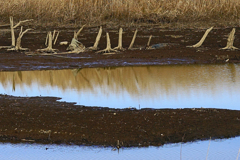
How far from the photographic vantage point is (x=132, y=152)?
7312mm

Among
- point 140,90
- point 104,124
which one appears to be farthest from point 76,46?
point 104,124

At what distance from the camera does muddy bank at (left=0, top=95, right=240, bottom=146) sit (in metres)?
7.76

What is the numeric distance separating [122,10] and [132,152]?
19.9 meters

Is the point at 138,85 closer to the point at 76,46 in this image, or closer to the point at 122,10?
the point at 76,46

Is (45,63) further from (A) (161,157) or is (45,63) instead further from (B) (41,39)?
(A) (161,157)

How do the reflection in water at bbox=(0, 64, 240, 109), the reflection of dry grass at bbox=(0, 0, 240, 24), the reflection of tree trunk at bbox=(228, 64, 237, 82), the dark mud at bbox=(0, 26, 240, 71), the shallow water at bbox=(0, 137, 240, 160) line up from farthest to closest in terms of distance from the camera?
the reflection of dry grass at bbox=(0, 0, 240, 24)
the dark mud at bbox=(0, 26, 240, 71)
the reflection of tree trunk at bbox=(228, 64, 237, 82)
the reflection in water at bbox=(0, 64, 240, 109)
the shallow water at bbox=(0, 137, 240, 160)

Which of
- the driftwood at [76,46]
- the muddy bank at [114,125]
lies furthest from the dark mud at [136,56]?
the muddy bank at [114,125]

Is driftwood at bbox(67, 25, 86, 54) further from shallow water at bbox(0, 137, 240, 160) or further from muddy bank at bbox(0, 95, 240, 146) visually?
shallow water at bbox(0, 137, 240, 160)

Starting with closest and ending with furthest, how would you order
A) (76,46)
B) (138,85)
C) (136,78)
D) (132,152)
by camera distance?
(132,152), (138,85), (136,78), (76,46)

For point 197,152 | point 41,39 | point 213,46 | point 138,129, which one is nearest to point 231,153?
point 197,152

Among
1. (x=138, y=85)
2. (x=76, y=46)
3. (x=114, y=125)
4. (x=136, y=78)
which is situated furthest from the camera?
(x=76, y=46)

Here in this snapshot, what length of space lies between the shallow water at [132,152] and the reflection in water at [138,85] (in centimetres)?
269

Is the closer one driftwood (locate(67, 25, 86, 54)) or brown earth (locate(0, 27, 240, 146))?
brown earth (locate(0, 27, 240, 146))

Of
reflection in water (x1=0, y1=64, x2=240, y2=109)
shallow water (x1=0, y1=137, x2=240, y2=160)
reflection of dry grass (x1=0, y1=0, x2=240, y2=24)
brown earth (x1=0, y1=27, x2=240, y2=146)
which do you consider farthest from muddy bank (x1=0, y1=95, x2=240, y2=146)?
reflection of dry grass (x1=0, y1=0, x2=240, y2=24)
